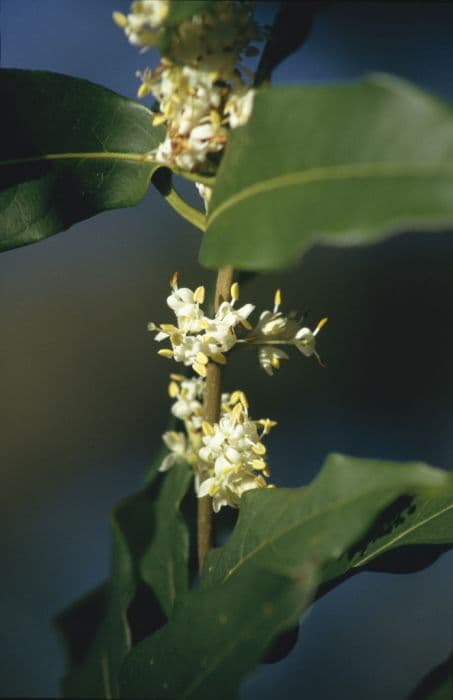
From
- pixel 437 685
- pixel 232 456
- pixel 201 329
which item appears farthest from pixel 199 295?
pixel 437 685

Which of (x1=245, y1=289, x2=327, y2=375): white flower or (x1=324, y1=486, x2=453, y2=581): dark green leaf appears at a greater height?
(x1=245, y1=289, x2=327, y2=375): white flower

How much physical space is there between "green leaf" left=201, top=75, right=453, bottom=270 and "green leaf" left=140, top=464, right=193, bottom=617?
18.3 inches

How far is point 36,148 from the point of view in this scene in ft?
2.58

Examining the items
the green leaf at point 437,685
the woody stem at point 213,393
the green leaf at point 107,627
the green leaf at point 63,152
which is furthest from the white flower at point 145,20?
the green leaf at point 437,685

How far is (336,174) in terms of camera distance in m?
0.52

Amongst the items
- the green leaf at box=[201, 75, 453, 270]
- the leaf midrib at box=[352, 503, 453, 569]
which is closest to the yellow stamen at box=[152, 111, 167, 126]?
the green leaf at box=[201, 75, 453, 270]

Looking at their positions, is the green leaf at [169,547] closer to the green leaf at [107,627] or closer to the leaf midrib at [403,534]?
the green leaf at [107,627]

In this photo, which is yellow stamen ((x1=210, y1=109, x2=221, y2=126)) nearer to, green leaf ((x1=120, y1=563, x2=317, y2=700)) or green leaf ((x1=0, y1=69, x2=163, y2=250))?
green leaf ((x1=0, y1=69, x2=163, y2=250))

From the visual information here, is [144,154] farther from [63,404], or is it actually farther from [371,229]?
[63,404]

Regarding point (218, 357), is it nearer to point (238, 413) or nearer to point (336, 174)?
point (238, 413)

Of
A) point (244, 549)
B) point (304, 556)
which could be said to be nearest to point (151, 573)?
point (244, 549)

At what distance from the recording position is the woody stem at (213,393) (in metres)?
0.79

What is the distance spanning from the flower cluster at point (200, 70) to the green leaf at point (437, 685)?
1.85ft

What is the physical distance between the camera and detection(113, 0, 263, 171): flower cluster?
0.66 m
